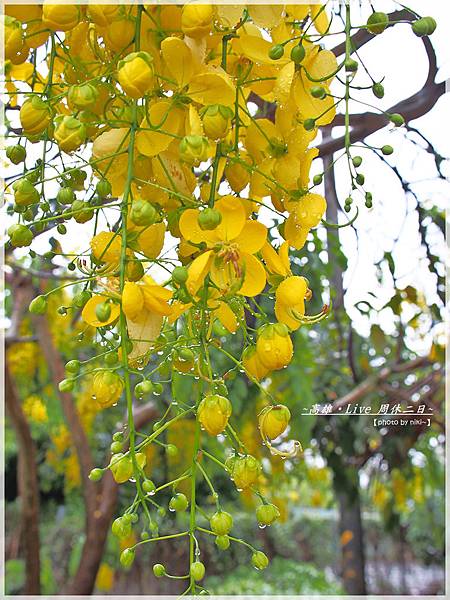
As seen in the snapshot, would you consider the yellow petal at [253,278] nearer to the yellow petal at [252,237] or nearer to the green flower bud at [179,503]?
the yellow petal at [252,237]

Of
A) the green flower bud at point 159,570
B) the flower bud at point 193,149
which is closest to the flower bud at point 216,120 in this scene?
the flower bud at point 193,149

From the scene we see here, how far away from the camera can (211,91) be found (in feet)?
1.07

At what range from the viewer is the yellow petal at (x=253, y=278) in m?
0.33

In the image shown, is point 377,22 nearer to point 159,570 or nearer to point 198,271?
point 198,271

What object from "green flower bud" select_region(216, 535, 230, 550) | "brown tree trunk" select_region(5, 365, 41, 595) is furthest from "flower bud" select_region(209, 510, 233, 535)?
"brown tree trunk" select_region(5, 365, 41, 595)

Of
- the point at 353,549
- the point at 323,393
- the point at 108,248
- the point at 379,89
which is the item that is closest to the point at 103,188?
the point at 108,248

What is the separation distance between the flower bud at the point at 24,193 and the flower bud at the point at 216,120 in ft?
0.35

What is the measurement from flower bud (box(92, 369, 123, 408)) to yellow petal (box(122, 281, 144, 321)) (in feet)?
0.09

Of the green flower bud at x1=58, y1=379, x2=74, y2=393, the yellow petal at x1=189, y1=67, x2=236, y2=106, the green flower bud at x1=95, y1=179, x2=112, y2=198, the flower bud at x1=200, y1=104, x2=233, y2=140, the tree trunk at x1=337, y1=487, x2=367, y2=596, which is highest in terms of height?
the yellow petal at x1=189, y1=67, x2=236, y2=106

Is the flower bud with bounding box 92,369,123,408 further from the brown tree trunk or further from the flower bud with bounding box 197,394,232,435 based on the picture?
the brown tree trunk

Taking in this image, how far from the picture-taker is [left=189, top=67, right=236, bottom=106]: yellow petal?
0.32 meters

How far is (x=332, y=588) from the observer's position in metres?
3.56

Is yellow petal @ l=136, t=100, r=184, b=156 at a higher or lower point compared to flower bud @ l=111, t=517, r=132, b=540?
higher

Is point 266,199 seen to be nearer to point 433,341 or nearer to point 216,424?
point 216,424
